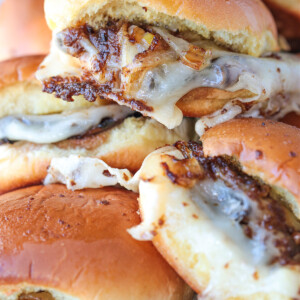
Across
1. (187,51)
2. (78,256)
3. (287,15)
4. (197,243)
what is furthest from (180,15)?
(287,15)

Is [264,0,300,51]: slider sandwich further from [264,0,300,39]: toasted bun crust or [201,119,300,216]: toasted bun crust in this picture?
[201,119,300,216]: toasted bun crust

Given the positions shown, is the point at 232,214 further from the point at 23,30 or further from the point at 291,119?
the point at 23,30

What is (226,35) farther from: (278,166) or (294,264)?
(294,264)

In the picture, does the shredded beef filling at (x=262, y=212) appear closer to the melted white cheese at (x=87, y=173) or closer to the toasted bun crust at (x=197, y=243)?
the toasted bun crust at (x=197, y=243)

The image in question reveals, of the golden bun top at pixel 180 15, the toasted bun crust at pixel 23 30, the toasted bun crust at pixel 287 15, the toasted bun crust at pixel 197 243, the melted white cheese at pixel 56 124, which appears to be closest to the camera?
the toasted bun crust at pixel 197 243

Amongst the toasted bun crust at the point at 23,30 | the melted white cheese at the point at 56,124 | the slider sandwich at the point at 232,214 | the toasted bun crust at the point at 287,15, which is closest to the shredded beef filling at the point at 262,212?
the slider sandwich at the point at 232,214

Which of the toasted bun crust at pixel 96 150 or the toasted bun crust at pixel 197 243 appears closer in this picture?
the toasted bun crust at pixel 197 243

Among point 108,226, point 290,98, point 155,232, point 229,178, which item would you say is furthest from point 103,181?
point 290,98

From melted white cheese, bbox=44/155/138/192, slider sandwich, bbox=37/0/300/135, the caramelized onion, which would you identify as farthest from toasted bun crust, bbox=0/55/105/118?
the caramelized onion
